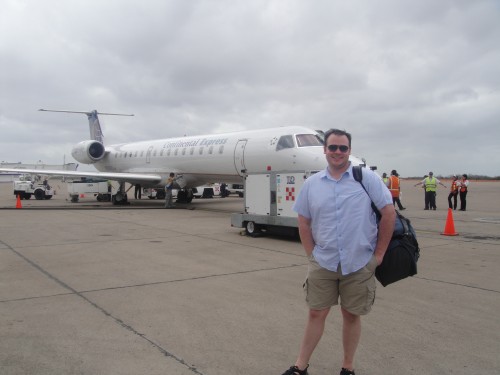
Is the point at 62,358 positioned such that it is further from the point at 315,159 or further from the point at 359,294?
the point at 315,159

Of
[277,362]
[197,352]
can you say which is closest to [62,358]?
[197,352]

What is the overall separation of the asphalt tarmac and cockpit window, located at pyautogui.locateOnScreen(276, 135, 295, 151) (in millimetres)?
6915

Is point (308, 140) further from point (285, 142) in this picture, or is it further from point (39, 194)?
point (39, 194)

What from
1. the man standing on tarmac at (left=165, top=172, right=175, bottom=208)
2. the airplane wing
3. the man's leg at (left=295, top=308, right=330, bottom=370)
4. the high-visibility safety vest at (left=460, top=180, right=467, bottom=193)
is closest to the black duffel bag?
the man's leg at (left=295, top=308, right=330, bottom=370)

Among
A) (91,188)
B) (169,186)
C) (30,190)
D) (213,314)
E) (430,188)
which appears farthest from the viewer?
(30,190)

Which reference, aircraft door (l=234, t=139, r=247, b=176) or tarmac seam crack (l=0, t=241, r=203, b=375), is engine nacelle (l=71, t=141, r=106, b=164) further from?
tarmac seam crack (l=0, t=241, r=203, b=375)

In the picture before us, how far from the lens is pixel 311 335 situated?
3.34m

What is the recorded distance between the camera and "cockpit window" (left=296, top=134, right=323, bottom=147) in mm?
15281

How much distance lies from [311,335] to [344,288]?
0.44 m

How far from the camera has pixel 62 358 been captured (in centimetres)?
369

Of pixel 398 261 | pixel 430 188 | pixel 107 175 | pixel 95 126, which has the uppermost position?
pixel 95 126

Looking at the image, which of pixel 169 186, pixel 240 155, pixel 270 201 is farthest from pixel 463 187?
pixel 169 186

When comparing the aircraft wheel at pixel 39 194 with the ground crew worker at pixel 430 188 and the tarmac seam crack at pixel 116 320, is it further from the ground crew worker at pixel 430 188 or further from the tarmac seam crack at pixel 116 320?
the tarmac seam crack at pixel 116 320

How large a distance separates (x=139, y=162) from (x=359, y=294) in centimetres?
2244
